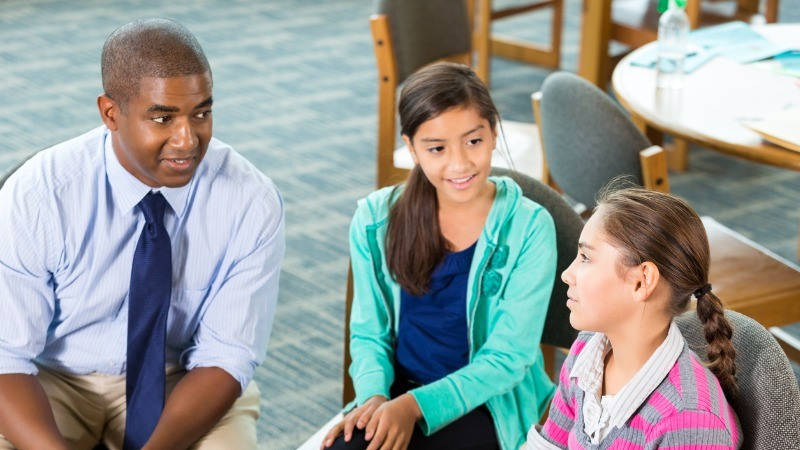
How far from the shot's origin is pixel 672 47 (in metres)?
3.03

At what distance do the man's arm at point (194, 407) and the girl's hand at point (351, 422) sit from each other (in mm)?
202

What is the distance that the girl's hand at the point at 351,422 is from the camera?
188 centimetres

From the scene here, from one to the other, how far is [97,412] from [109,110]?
22.1 inches

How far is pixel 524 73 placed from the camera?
5.23 meters

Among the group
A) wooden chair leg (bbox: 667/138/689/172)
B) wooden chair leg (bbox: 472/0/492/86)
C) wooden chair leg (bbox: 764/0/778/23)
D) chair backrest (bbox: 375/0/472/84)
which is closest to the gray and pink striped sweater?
chair backrest (bbox: 375/0/472/84)

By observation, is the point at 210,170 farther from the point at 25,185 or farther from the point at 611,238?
the point at 611,238

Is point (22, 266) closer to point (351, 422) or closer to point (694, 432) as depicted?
point (351, 422)

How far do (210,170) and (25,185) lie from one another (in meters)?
0.32

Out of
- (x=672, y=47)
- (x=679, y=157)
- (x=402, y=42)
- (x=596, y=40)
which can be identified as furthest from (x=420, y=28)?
(x=679, y=157)

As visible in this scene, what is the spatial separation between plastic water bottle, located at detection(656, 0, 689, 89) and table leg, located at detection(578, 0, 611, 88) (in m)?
1.10

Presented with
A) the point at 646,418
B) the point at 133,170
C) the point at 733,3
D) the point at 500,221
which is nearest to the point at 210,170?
the point at 133,170

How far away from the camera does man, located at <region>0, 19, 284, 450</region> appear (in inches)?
72.9

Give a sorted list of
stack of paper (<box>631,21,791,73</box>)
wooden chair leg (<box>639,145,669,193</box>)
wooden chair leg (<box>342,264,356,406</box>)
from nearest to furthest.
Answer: wooden chair leg (<box>342,264,356,406</box>) < wooden chair leg (<box>639,145,669,193</box>) < stack of paper (<box>631,21,791,73</box>)

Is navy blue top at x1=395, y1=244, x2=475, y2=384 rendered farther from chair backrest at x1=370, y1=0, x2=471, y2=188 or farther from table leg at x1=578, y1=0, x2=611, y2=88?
table leg at x1=578, y1=0, x2=611, y2=88
